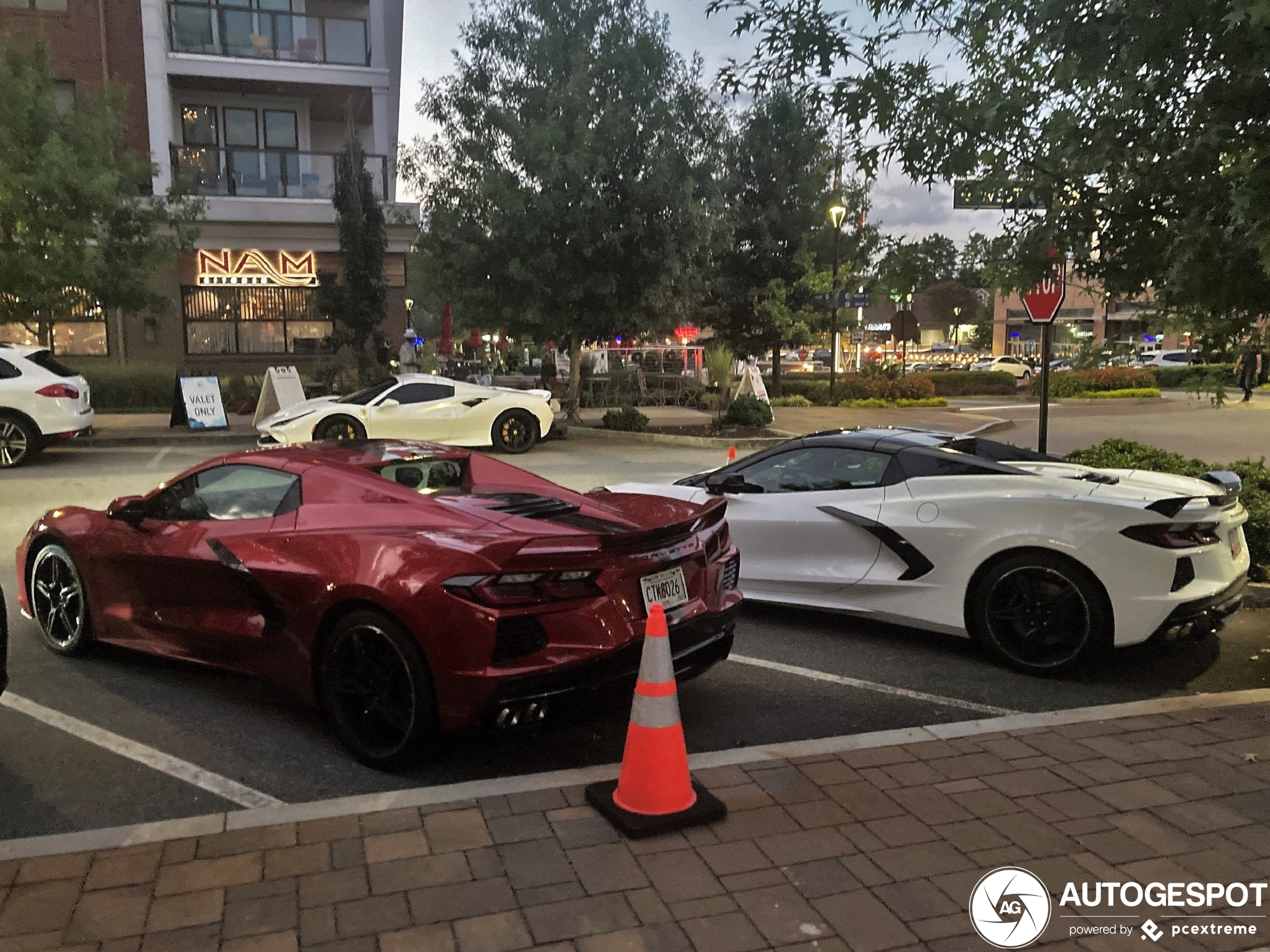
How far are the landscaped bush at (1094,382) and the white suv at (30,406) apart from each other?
28.0 metres

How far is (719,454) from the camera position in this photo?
1769 cm

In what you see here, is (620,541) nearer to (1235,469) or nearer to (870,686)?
(870,686)

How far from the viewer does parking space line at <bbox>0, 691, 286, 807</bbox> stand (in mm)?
4094

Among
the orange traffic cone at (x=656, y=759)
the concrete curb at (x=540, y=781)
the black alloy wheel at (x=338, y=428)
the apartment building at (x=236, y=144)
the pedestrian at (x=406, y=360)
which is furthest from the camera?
the pedestrian at (x=406, y=360)

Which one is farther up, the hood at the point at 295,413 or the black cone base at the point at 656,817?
the hood at the point at 295,413

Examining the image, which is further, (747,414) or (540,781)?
(747,414)

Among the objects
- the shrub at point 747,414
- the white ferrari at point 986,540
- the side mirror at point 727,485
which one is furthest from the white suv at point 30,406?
the shrub at point 747,414

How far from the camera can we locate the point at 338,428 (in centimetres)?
1547

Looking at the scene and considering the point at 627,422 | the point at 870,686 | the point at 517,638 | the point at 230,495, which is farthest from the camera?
the point at 627,422

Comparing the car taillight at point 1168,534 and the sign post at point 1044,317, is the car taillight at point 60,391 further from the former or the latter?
the car taillight at point 1168,534

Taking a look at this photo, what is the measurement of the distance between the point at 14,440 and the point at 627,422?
10494 millimetres

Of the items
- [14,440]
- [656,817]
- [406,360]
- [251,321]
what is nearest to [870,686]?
[656,817]

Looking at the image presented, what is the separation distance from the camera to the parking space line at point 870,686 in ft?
17.0

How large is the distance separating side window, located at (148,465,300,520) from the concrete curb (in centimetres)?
149
